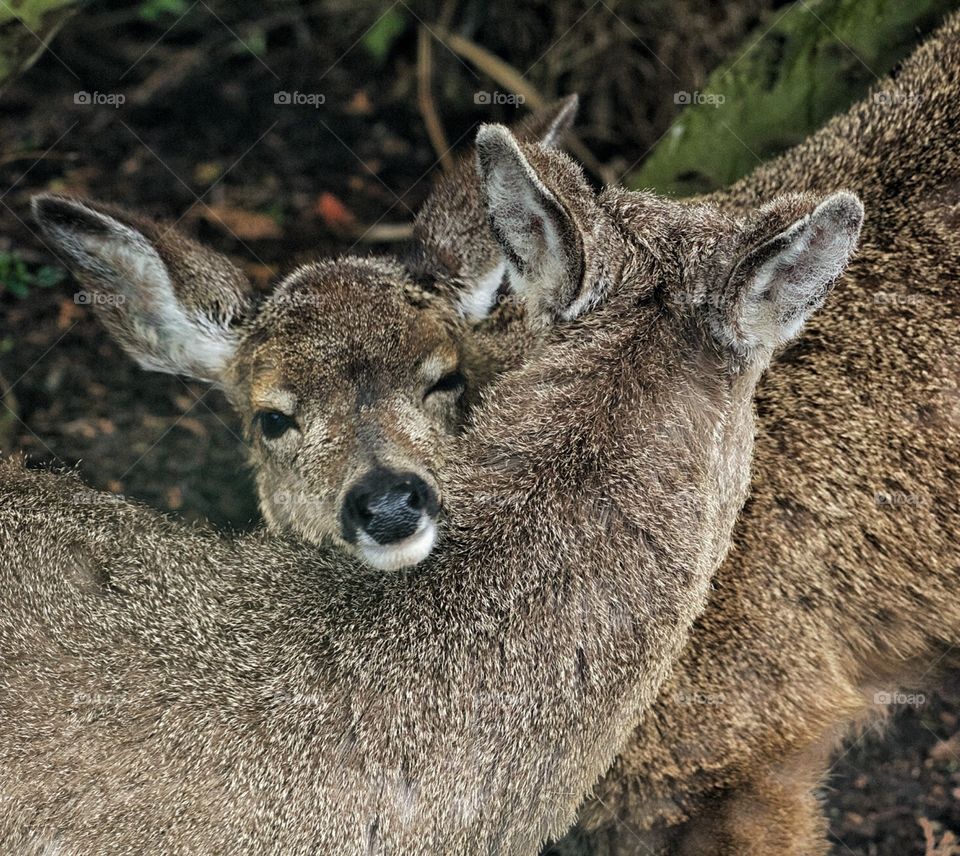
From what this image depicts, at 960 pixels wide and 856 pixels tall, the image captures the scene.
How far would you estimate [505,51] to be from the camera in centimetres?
766

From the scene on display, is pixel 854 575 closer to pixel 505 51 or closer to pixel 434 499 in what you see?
pixel 434 499

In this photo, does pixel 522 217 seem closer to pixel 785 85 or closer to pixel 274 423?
pixel 274 423

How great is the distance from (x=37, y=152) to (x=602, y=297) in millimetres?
4409

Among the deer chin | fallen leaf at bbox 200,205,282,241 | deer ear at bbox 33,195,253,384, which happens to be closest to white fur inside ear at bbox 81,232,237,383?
deer ear at bbox 33,195,253,384

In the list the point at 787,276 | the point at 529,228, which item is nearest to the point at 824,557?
the point at 787,276

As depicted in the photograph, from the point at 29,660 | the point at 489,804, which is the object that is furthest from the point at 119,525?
the point at 489,804

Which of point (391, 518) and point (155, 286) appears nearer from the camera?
point (391, 518)

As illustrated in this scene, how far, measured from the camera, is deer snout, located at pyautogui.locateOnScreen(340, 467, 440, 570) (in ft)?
12.3
